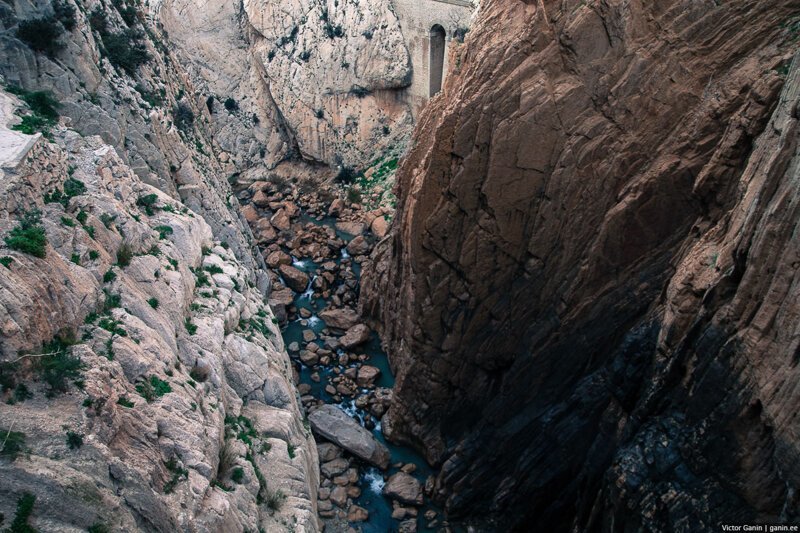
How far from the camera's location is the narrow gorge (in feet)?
37.4

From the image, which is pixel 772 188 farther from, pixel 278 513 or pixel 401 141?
pixel 401 141

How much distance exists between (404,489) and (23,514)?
15198mm

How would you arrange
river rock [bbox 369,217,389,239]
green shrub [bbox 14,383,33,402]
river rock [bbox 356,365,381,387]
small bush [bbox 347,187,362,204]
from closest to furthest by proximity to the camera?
1. green shrub [bbox 14,383,33,402]
2. river rock [bbox 356,365,381,387]
3. river rock [bbox 369,217,389,239]
4. small bush [bbox 347,187,362,204]

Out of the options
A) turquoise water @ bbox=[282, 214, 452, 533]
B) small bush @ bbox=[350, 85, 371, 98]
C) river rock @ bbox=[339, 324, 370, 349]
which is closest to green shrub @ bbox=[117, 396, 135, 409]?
turquoise water @ bbox=[282, 214, 452, 533]

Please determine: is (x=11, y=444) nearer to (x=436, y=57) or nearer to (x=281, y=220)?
(x=281, y=220)

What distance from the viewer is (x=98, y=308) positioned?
510 inches

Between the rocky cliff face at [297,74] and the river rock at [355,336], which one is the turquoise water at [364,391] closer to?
the river rock at [355,336]

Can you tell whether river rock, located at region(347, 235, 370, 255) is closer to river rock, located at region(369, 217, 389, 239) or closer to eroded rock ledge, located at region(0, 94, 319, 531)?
river rock, located at region(369, 217, 389, 239)

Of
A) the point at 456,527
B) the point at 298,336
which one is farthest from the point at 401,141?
the point at 456,527

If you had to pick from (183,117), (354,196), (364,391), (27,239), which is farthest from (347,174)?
(27,239)

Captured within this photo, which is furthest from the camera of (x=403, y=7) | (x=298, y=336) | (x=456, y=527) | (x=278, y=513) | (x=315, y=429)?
(x=403, y=7)

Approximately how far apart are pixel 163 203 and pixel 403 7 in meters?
26.7

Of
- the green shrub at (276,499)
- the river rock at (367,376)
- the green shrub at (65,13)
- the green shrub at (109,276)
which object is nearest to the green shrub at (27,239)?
the green shrub at (109,276)

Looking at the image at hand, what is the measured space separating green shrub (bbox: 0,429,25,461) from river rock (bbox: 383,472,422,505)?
14768mm
